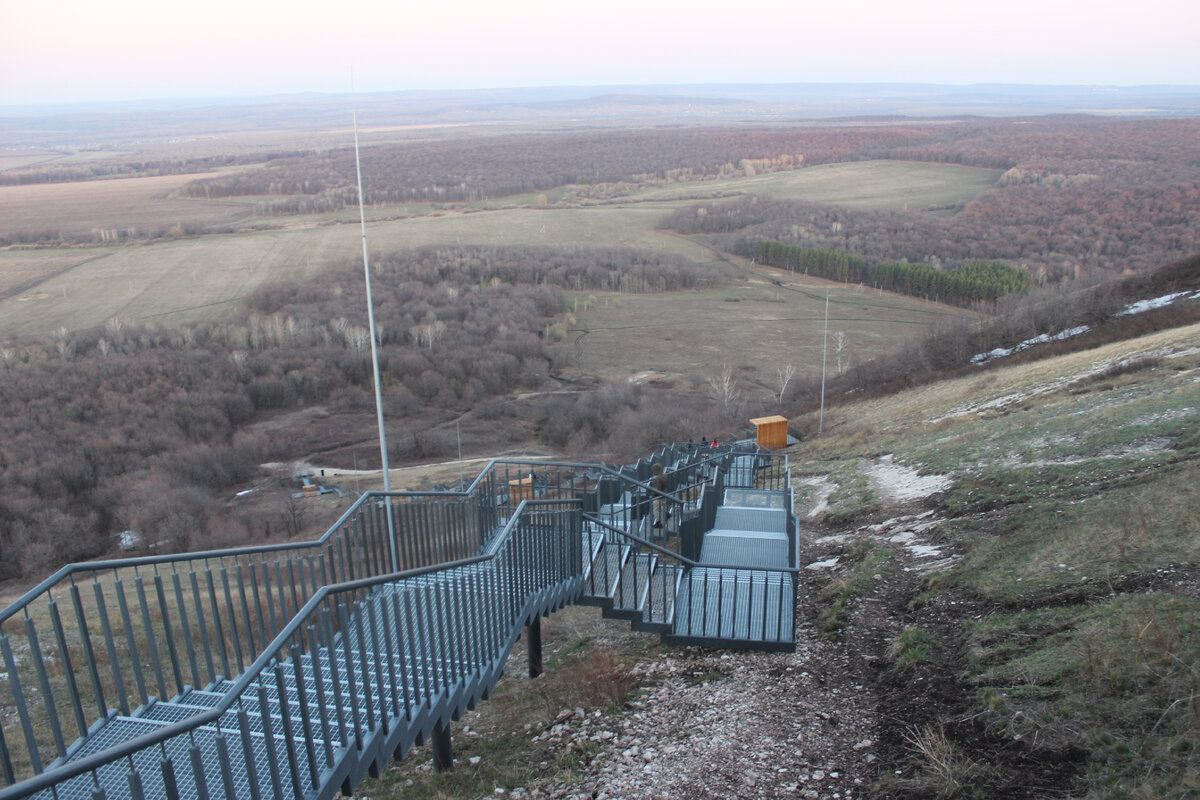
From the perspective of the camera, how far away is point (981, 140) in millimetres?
174000

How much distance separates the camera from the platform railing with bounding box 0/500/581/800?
359 cm

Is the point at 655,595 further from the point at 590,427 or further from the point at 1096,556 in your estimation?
the point at 590,427

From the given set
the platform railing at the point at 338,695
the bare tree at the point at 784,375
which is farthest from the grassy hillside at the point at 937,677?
the bare tree at the point at 784,375

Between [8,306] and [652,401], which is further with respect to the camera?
[8,306]

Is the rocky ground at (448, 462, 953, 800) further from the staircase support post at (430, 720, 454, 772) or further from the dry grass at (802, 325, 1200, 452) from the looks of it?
the dry grass at (802, 325, 1200, 452)

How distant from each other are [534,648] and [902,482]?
9.09 meters

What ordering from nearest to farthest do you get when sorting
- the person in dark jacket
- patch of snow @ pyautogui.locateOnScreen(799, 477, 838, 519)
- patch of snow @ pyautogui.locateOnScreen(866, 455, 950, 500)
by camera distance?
1. the person in dark jacket
2. patch of snow @ pyautogui.locateOnScreen(866, 455, 950, 500)
3. patch of snow @ pyautogui.locateOnScreen(799, 477, 838, 519)

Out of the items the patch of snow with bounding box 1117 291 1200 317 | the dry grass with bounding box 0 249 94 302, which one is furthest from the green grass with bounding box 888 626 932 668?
the dry grass with bounding box 0 249 94 302

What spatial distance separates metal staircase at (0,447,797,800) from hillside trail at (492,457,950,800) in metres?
0.42

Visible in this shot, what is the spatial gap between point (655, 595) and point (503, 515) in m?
3.53

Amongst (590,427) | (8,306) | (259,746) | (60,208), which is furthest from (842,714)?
(60,208)

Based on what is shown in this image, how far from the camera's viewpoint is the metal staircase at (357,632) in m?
4.05

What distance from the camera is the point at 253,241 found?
90.5 m

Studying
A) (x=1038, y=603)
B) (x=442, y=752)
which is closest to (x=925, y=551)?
(x=1038, y=603)
